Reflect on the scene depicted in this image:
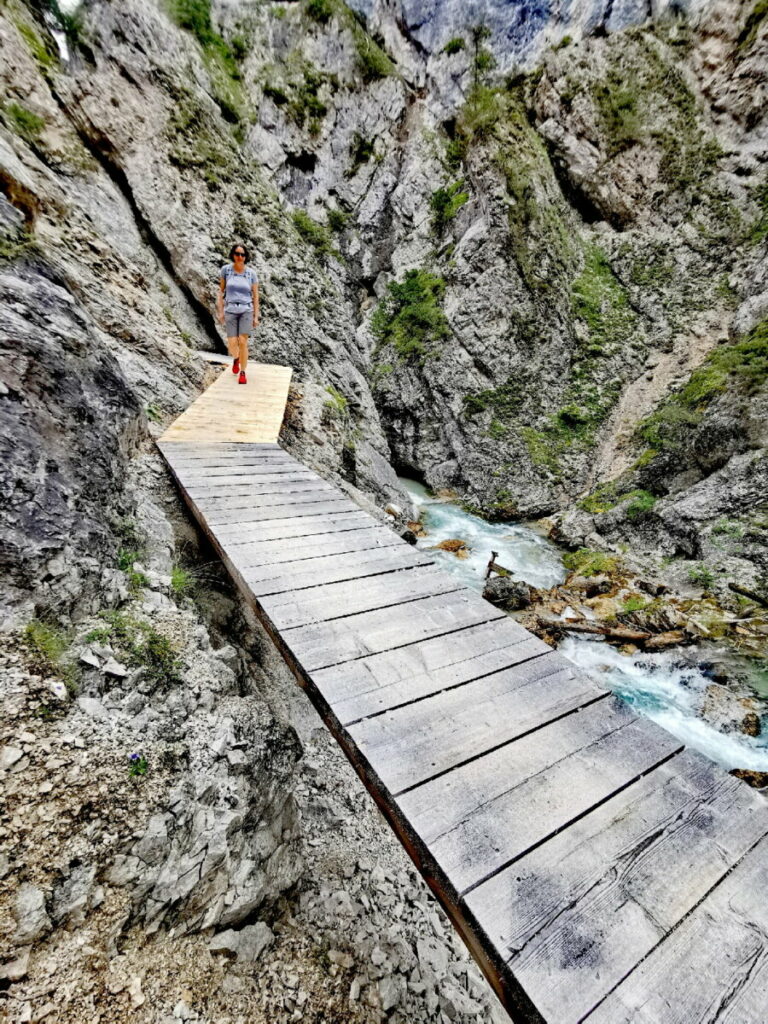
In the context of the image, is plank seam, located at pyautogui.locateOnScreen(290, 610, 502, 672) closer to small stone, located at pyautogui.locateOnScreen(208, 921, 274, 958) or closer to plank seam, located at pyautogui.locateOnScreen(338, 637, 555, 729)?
plank seam, located at pyautogui.locateOnScreen(338, 637, 555, 729)

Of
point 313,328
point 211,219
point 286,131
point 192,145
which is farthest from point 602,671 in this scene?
point 286,131

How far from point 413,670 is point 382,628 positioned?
14.9 inches

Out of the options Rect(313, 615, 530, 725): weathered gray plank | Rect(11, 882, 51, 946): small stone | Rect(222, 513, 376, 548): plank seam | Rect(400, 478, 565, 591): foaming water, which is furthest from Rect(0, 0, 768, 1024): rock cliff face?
Rect(400, 478, 565, 591): foaming water

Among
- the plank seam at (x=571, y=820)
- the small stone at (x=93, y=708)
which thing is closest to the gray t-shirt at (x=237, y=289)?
→ the small stone at (x=93, y=708)

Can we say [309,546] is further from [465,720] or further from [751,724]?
[751,724]

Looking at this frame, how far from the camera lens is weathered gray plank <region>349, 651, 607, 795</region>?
1786 millimetres

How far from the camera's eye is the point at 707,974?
3.92ft

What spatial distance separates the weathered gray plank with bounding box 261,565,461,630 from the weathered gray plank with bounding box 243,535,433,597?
0.23 feet

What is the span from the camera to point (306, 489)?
180 inches

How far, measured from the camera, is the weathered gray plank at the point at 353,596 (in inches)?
104

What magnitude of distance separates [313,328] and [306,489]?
9.50 m

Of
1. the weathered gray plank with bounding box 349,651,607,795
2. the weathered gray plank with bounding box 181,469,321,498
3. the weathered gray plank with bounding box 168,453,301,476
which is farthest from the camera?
the weathered gray plank with bounding box 168,453,301,476

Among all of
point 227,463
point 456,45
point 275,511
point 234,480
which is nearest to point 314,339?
point 227,463

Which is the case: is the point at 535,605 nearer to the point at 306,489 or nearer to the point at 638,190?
the point at 306,489
